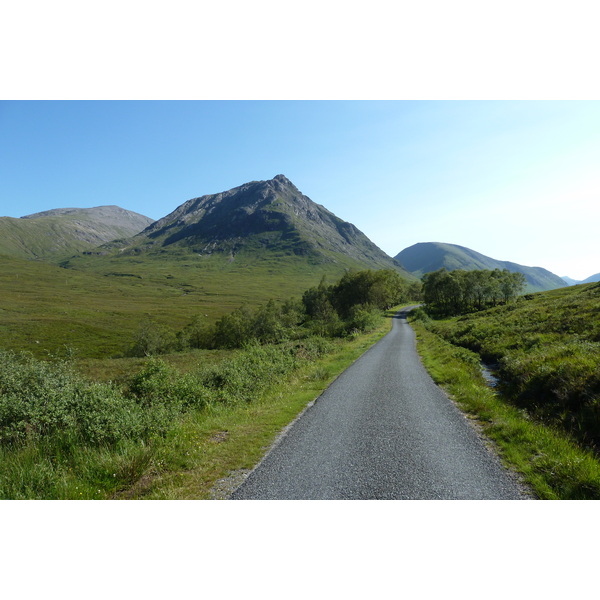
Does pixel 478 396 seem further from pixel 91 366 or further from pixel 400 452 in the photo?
pixel 91 366

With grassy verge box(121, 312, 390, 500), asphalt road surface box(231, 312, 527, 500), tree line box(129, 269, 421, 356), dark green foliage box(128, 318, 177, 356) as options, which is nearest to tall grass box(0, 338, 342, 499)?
grassy verge box(121, 312, 390, 500)

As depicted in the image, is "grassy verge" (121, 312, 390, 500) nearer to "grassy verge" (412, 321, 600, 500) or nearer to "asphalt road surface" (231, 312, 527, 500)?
"asphalt road surface" (231, 312, 527, 500)

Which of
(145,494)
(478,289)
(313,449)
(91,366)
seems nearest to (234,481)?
(145,494)

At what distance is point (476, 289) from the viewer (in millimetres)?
79125

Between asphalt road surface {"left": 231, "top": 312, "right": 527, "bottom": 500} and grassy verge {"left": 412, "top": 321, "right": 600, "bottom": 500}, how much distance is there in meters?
0.49

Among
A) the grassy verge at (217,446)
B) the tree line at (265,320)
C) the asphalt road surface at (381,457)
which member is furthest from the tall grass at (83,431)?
the tree line at (265,320)

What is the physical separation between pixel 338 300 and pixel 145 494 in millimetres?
93336

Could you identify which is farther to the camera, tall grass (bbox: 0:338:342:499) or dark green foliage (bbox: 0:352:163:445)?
dark green foliage (bbox: 0:352:163:445)

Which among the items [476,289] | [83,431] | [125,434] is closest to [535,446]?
[125,434]

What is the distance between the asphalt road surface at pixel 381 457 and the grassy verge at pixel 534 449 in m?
0.49

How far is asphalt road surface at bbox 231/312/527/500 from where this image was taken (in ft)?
22.4

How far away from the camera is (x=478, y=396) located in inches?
547

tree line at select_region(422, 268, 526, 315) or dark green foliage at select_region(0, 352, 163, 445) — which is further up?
tree line at select_region(422, 268, 526, 315)

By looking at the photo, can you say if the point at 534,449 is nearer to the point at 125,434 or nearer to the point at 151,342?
the point at 125,434
